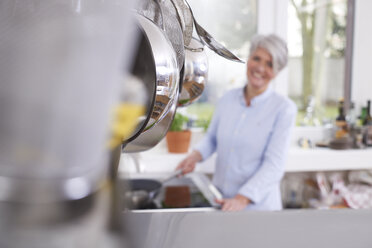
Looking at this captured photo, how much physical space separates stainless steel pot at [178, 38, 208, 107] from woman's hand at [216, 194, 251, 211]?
30.4 inches

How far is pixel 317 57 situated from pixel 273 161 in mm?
1303

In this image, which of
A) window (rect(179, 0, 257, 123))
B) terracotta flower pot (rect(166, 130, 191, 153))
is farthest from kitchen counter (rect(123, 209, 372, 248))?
window (rect(179, 0, 257, 123))

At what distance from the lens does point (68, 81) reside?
0.08 m

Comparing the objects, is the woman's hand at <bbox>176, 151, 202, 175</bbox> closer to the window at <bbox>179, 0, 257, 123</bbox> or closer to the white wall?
the window at <bbox>179, 0, 257, 123</bbox>

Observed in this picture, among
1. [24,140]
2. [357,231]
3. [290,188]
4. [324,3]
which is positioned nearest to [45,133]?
[24,140]

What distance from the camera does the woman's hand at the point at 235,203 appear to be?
121 cm

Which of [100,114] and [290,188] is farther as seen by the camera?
[290,188]

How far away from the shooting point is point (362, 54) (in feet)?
8.06

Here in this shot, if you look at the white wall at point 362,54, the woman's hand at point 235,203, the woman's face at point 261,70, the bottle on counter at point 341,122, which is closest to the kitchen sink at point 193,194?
the woman's hand at point 235,203

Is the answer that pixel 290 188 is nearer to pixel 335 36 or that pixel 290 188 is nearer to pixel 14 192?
pixel 335 36

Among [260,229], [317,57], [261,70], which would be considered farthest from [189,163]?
[317,57]

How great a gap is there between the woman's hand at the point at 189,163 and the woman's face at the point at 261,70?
383mm

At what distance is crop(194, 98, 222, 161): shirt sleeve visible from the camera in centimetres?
166

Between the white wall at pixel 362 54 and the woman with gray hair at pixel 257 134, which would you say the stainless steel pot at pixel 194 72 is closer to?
the woman with gray hair at pixel 257 134
